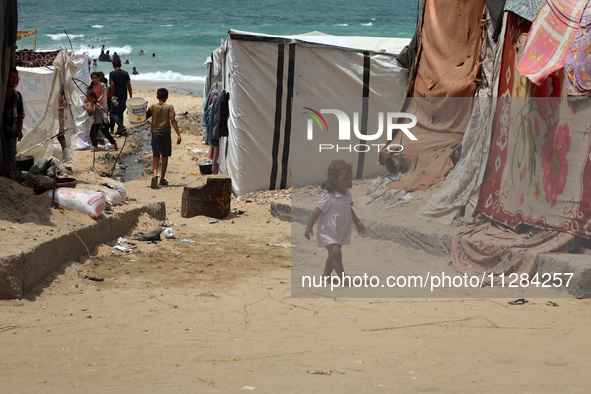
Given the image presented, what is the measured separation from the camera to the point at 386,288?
4938mm

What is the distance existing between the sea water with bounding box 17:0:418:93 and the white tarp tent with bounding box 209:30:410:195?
19510 mm

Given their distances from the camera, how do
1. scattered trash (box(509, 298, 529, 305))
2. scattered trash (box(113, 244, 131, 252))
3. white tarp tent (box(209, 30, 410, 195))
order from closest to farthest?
1. scattered trash (box(509, 298, 529, 305))
2. scattered trash (box(113, 244, 131, 252))
3. white tarp tent (box(209, 30, 410, 195))

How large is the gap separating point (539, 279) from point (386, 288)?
1283 millimetres

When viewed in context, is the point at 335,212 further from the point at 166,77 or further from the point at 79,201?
the point at 166,77

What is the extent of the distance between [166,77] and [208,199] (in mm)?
23803

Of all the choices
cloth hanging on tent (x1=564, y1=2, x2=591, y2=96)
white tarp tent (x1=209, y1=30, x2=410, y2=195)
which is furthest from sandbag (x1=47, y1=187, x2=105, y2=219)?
cloth hanging on tent (x1=564, y1=2, x2=591, y2=96)

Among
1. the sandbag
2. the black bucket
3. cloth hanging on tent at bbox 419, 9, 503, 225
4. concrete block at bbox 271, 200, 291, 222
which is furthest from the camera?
concrete block at bbox 271, 200, 291, 222

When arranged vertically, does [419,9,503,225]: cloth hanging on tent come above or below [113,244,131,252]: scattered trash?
above

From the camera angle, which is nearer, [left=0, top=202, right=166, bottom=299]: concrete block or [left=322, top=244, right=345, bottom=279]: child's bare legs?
[left=0, top=202, right=166, bottom=299]: concrete block

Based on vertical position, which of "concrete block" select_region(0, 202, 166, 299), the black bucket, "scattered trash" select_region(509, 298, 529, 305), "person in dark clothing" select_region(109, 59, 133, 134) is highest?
"person in dark clothing" select_region(109, 59, 133, 134)

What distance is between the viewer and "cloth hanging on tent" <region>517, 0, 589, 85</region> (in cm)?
506

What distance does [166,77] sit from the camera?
98.3ft

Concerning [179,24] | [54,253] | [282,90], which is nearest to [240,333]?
[54,253]

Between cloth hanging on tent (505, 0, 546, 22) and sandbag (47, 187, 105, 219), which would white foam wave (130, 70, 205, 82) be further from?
cloth hanging on tent (505, 0, 546, 22)
